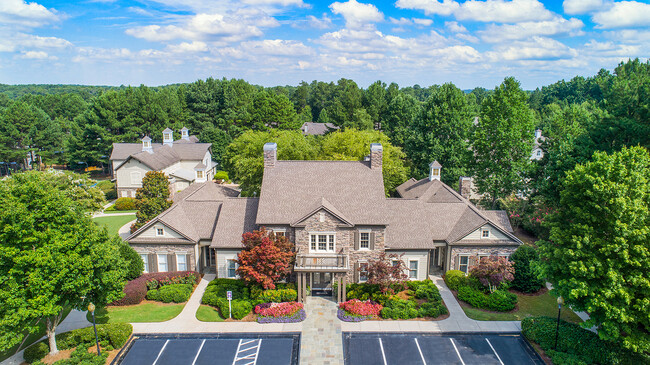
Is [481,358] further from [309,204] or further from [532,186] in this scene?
[532,186]

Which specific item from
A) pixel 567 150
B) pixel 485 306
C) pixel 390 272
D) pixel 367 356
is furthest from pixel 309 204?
pixel 567 150

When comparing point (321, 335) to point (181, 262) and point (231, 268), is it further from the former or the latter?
point (181, 262)

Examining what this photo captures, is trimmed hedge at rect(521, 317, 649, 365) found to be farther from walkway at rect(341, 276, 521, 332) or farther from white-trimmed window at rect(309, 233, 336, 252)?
white-trimmed window at rect(309, 233, 336, 252)

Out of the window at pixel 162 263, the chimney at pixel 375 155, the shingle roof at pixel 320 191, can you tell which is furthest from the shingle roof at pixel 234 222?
the chimney at pixel 375 155

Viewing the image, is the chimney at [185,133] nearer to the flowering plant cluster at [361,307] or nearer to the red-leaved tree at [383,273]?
the red-leaved tree at [383,273]

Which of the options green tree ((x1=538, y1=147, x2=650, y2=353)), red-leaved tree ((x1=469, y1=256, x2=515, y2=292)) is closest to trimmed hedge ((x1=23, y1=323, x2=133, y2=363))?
red-leaved tree ((x1=469, y1=256, x2=515, y2=292))

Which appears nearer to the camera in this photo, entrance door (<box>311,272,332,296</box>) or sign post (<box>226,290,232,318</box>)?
sign post (<box>226,290,232,318</box>)
